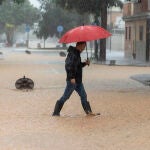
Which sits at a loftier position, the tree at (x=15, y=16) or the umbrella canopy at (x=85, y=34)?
the tree at (x=15, y=16)

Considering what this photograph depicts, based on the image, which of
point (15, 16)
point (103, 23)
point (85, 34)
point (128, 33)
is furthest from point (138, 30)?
point (15, 16)

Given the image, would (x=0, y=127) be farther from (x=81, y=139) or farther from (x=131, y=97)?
(x=131, y=97)

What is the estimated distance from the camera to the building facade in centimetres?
4374

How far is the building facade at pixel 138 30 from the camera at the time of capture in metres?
43.7

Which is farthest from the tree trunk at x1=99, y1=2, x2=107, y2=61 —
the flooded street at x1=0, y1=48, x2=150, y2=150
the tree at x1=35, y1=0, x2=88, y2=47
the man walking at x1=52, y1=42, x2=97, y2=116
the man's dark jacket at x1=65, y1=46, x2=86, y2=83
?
the tree at x1=35, y1=0, x2=88, y2=47

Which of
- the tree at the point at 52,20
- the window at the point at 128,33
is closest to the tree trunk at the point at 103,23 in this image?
the window at the point at 128,33

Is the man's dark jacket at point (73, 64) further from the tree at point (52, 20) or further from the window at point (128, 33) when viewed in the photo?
the tree at point (52, 20)

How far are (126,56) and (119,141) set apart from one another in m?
42.3

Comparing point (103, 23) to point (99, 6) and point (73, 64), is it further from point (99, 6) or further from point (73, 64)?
point (73, 64)

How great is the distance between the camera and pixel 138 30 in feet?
157

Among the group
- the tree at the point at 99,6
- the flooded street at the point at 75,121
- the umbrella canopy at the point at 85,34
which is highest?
the tree at the point at 99,6

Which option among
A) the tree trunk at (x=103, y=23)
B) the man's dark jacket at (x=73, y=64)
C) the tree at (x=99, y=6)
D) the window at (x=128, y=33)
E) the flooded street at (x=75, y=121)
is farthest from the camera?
the window at (x=128, y=33)

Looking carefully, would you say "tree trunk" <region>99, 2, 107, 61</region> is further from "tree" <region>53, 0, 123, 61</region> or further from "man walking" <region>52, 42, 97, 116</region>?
"man walking" <region>52, 42, 97, 116</region>

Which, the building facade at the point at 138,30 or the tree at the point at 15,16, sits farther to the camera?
the tree at the point at 15,16
